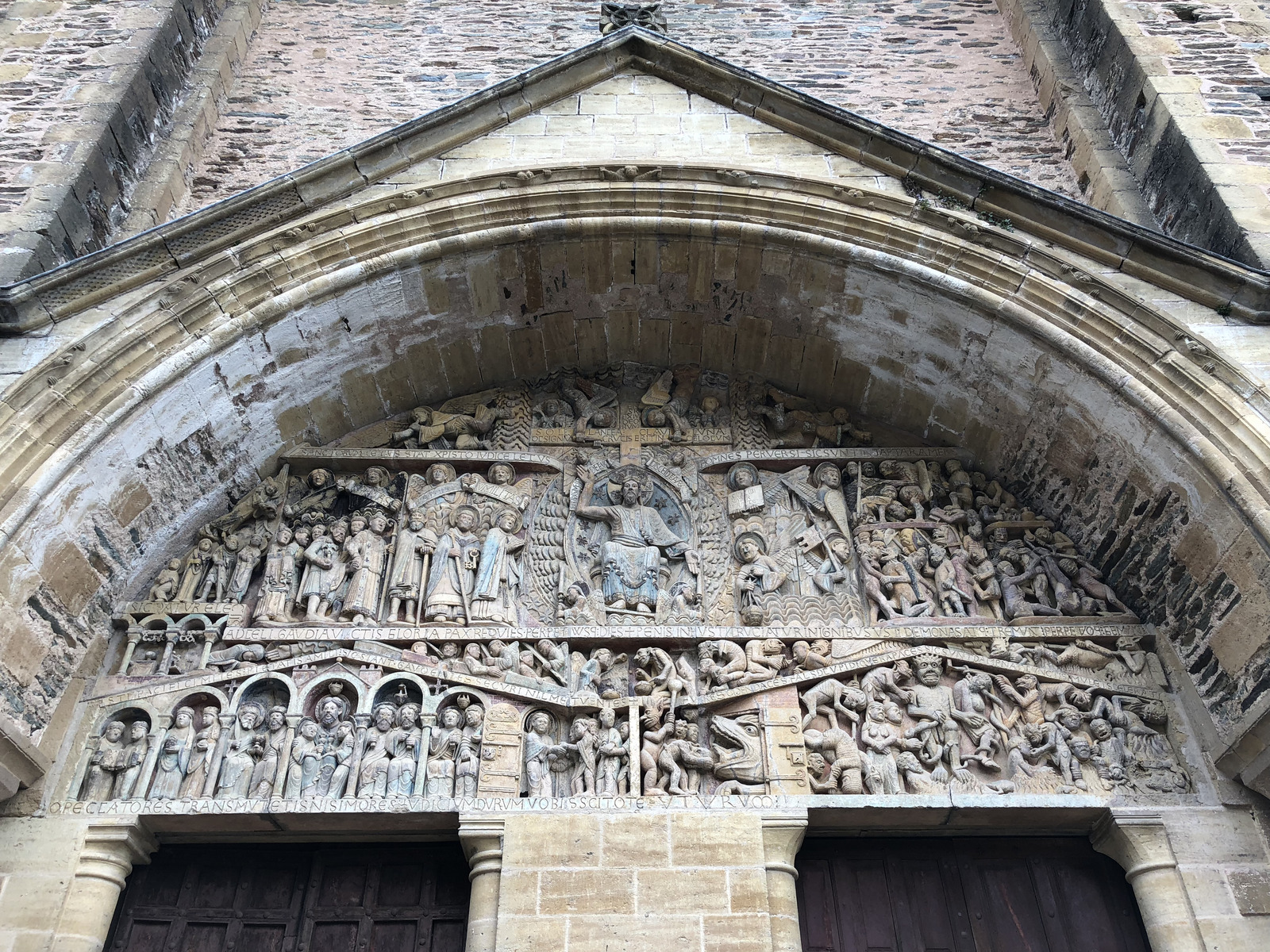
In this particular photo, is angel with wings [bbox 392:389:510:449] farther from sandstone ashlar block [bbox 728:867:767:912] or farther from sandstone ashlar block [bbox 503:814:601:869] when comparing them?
sandstone ashlar block [bbox 728:867:767:912]

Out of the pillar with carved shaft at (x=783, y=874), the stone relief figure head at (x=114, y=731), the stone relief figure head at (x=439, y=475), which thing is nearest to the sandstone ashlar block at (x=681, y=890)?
the pillar with carved shaft at (x=783, y=874)

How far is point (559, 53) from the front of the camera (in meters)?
8.97

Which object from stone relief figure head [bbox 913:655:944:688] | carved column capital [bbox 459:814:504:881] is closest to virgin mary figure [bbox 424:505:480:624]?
carved column capital [bbox 459:814:504:881]

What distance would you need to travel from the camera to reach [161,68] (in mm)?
7488

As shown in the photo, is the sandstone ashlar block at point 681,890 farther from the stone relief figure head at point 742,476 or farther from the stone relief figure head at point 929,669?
the stone relief figure head at point 742,476

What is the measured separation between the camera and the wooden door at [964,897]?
4898mm

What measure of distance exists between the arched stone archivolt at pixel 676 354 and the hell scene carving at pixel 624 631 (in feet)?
0.92

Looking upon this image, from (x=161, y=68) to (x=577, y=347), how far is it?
11.8 feet

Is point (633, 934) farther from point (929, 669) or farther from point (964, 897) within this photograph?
point (929, 669)

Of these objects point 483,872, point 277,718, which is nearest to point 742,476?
point 483,872

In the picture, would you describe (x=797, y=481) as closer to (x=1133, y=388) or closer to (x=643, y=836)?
(x=1133, y=388)

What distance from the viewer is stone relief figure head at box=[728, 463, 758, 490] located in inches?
255

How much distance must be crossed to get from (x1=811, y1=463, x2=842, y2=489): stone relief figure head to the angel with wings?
198cm

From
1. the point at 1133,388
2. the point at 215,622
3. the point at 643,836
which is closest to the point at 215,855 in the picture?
the point at 215,622
